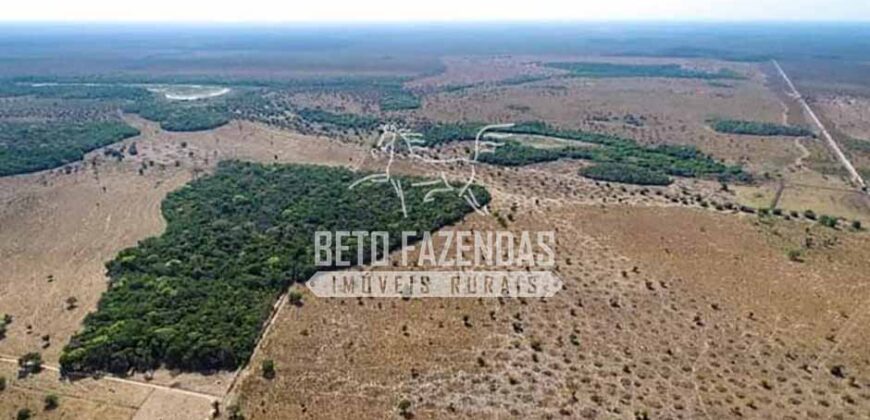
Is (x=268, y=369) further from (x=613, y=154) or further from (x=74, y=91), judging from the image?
(x=74, y=91)

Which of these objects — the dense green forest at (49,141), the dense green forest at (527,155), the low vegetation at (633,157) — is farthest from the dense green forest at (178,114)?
the low vegetation at (633,157)

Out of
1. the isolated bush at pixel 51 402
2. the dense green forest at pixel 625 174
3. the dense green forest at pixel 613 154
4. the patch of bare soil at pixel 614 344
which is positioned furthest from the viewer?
the dense green forest at pixel 613 154

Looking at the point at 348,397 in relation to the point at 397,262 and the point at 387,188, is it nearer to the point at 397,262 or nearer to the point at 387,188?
the point at 397,262

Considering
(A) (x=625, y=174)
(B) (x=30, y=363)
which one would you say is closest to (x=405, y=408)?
(B) (x=30, y=363)

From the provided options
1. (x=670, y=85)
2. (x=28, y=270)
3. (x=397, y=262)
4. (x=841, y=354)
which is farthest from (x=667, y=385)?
(x=670, y=85)

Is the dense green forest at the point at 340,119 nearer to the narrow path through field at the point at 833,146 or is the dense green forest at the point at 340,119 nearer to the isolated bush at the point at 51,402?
the narrow path through field at the point at 833,146

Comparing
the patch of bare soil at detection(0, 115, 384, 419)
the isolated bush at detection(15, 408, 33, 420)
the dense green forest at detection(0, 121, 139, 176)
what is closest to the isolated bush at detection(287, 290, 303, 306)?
the patch of bare soil at detection(0, 115, 384, 419)

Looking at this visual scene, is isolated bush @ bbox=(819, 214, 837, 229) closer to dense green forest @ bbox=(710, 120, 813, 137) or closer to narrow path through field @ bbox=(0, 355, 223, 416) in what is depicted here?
dense green forest @ bbox=(710, 120, 813, 137)
